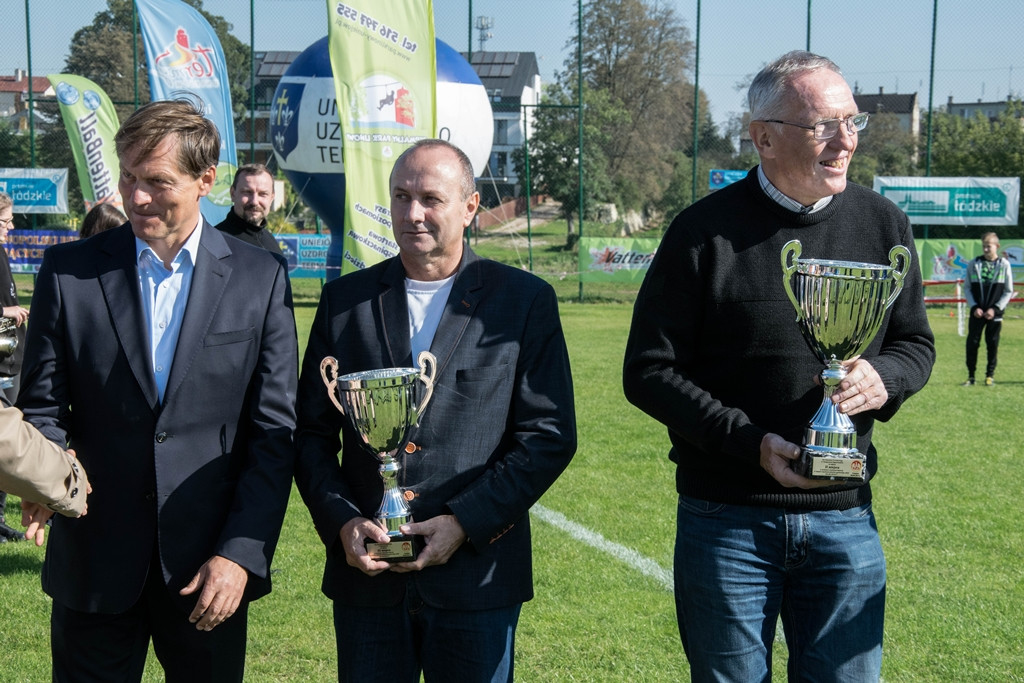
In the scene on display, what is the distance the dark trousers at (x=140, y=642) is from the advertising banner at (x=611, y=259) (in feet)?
75.7

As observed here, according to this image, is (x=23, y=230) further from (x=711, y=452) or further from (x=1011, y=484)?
(x=711, y=452)

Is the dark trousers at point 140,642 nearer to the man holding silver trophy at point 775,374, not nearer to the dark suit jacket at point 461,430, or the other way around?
the dark suit jacket at point 461,430

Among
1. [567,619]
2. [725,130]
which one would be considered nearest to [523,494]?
[567,619]

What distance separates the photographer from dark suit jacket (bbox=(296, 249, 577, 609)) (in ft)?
9.36

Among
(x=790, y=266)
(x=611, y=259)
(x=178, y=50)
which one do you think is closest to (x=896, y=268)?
(x=790, y=266)

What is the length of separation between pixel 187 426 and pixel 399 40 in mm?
8309

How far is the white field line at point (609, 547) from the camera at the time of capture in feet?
19.5

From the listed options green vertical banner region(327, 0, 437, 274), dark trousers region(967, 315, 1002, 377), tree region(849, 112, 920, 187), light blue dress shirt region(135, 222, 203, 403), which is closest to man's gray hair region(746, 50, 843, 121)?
light blue dress shirt region(135, 222, 203, 403)

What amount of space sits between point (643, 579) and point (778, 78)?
367 centimetres

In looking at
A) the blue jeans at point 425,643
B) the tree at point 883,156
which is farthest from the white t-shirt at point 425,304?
the tree at point 883,156

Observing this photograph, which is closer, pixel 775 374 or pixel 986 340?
pixel 775 374

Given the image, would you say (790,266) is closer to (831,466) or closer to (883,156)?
(831,466)

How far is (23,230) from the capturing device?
24.8 meters

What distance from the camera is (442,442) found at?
115 inches
